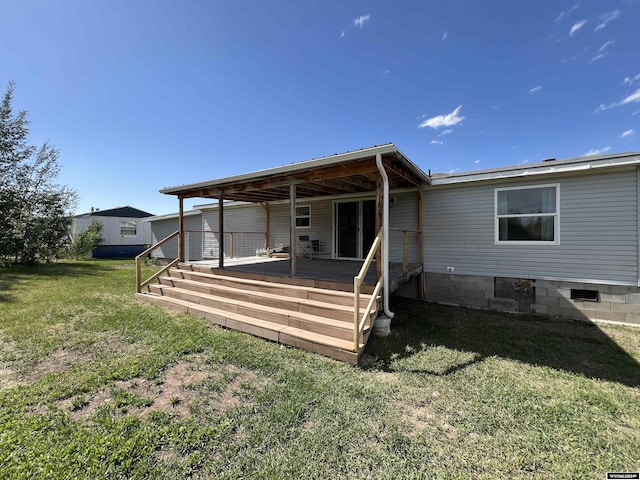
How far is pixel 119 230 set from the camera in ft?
65.0

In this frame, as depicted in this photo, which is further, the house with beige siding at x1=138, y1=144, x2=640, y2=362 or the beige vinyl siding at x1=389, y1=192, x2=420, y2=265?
the beige vinyl siding at x1=389, y1=192, x2=420, y2=265

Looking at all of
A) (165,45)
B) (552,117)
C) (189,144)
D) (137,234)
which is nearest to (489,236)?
(552,117)

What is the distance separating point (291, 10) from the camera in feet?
25.1

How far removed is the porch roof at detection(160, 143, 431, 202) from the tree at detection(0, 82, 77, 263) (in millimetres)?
10172

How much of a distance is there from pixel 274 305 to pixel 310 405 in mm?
2578

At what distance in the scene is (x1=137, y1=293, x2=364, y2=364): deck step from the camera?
3.69m

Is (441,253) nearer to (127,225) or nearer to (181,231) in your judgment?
(181,231)

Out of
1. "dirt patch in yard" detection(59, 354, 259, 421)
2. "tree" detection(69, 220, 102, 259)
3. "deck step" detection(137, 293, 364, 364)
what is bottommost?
"dirt patch in yard" detection(59, 354, 259, 421)

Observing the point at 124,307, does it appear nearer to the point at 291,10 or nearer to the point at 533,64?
the point at 291,10

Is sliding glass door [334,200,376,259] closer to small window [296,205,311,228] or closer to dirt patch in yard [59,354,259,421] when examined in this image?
small window [296,205,311,228]

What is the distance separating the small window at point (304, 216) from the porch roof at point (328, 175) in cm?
183

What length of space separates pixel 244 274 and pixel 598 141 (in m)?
18.1

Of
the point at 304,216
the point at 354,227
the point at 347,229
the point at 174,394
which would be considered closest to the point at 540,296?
the point at 354,227

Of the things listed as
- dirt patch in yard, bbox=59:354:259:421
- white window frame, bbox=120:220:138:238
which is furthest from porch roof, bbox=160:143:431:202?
white window frame, bbox=120:220:138:238
